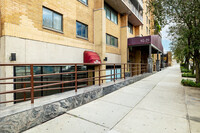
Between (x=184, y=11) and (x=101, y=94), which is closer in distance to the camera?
(x=101, y=94)

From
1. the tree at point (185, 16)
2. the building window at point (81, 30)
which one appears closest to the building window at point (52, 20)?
the building window at point (81, 30)

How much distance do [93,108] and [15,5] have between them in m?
6.19

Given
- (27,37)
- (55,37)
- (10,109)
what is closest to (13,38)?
(27,37)

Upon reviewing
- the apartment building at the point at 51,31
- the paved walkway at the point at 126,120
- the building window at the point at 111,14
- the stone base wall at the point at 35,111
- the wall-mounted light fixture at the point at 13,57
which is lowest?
the paved walkway at the point at 126,120

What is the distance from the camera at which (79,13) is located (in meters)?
8.71

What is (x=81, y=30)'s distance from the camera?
9.12 metres

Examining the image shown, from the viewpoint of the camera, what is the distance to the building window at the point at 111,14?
12.2m

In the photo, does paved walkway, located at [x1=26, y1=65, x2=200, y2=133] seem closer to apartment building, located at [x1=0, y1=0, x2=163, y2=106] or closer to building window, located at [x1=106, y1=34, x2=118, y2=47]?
apartment building, located at [x1=0, y1=0, x2=163, y2=106]

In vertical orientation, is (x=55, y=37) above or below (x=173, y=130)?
above

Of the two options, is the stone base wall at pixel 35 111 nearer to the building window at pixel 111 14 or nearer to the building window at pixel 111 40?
the building window at pixel 111 40

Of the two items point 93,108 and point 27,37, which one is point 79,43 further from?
point 93,108

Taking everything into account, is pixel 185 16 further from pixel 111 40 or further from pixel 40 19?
pixel 40 19

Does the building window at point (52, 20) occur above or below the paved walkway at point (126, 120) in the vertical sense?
above

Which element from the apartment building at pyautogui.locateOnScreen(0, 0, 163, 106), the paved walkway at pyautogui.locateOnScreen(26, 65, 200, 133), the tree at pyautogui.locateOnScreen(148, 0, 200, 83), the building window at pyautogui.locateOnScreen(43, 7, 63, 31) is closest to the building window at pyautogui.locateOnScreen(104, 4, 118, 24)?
the apartment building at pyautogui.locateOnScreen(0, 0, 163, 106)
